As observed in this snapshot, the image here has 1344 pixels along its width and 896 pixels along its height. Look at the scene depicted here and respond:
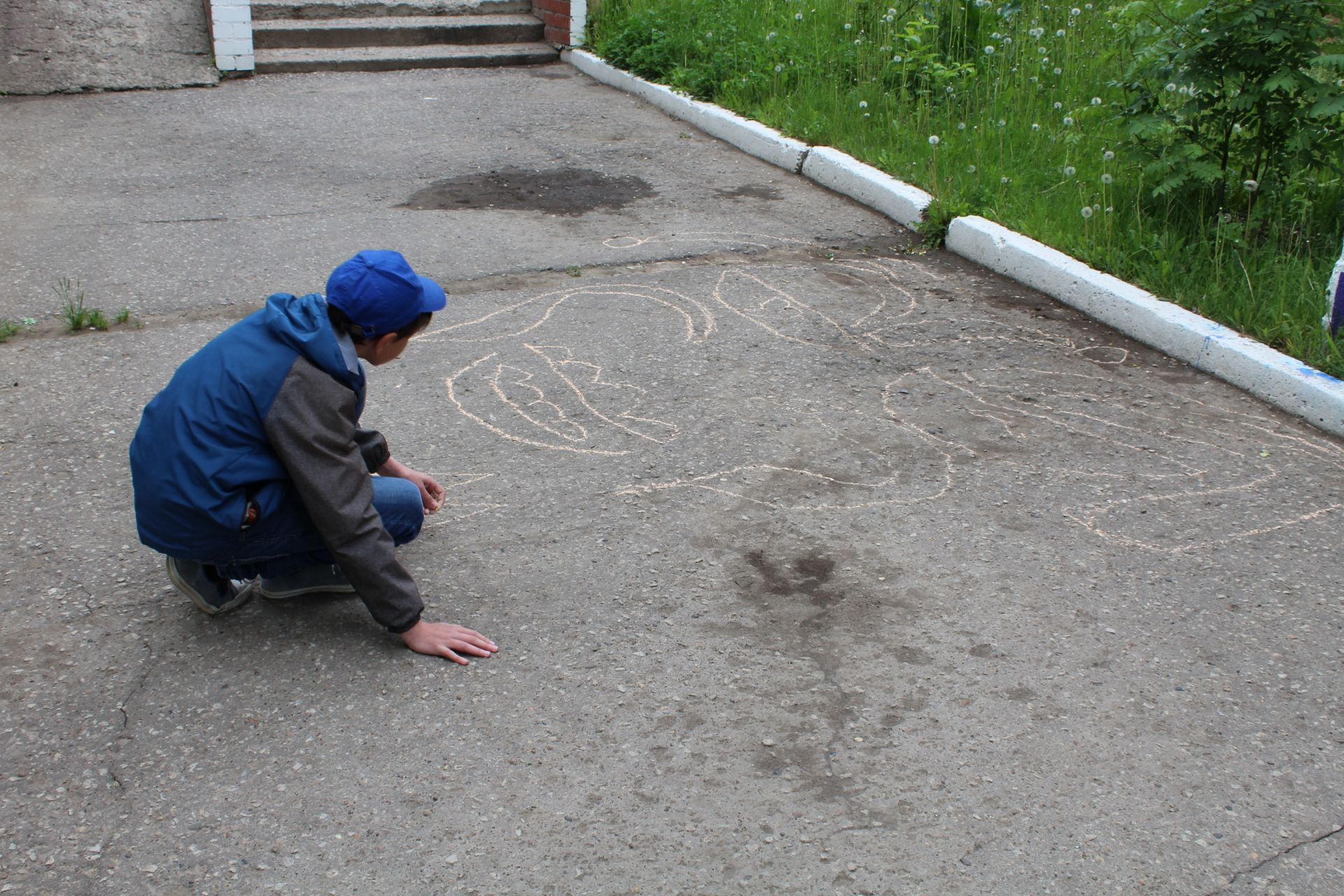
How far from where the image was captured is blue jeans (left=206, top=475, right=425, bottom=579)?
281 centimetres

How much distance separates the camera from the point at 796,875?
2.29 metres

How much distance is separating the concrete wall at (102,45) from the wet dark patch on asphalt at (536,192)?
4.07 meters


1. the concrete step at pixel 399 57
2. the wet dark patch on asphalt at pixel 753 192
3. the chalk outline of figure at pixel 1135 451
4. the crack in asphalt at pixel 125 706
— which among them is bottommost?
the crack in asphalt at pixel 125 706

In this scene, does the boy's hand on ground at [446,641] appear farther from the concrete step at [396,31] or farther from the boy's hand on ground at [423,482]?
the concrete step at [396,31]

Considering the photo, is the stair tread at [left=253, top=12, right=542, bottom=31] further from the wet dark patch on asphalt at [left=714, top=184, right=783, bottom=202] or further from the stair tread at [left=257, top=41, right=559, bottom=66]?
the wet dark patch on asphalt at [left=714, top=184, right=783, bottom=202]

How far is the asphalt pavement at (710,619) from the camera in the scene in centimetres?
237

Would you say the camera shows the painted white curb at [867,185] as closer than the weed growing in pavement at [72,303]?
No

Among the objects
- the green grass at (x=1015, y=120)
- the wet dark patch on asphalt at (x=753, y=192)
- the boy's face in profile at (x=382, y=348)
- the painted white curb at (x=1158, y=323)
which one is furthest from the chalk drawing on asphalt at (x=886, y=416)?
the wet dark patch on asphalt at (x=753, y=192)

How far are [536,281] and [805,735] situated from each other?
3401mm

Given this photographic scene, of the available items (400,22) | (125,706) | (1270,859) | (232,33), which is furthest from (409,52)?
(1270,859)

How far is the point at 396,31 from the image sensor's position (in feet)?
35.9

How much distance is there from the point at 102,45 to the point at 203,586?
8656mm

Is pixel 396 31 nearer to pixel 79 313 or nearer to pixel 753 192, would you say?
pixel 753 192

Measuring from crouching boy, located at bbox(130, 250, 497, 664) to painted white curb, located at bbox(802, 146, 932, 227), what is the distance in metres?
4.23
